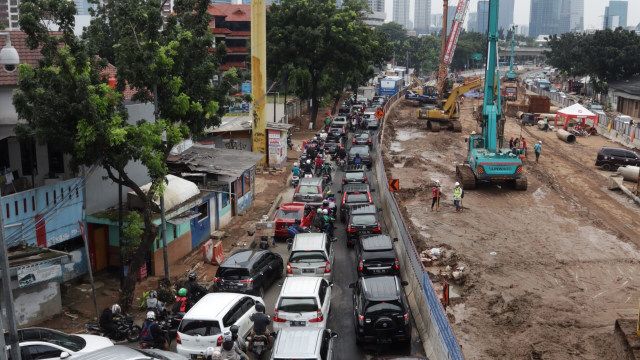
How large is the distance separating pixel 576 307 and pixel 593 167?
2842cm

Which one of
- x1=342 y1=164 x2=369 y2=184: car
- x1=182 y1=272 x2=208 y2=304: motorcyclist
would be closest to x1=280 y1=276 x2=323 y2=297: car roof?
x1=182 y1=272 x2=208 y2=304: motorcyclist

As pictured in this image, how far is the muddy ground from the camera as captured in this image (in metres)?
17.9

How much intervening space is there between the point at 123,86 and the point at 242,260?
22.2ft

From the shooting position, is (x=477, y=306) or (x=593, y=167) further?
(x=593, y=167)

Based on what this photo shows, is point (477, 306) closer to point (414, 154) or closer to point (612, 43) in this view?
point (414, 154)

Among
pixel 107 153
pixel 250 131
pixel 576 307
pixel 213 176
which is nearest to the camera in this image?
pixel 107 153

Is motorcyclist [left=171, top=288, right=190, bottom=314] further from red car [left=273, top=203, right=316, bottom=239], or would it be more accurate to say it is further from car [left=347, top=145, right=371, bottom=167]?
car [left=347, top=145, right=371, bottom=167]

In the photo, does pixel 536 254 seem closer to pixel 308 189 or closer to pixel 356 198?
pixel 356 198

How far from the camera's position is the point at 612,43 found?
286 feet

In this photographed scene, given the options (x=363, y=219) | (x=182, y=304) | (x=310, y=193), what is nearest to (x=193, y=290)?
(x=182, y=304)

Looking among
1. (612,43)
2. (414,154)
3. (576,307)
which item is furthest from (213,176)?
(612,43)

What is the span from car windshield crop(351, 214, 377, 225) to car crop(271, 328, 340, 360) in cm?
1103

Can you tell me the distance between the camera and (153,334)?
52.9 ft

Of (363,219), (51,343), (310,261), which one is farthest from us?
(363,219)
